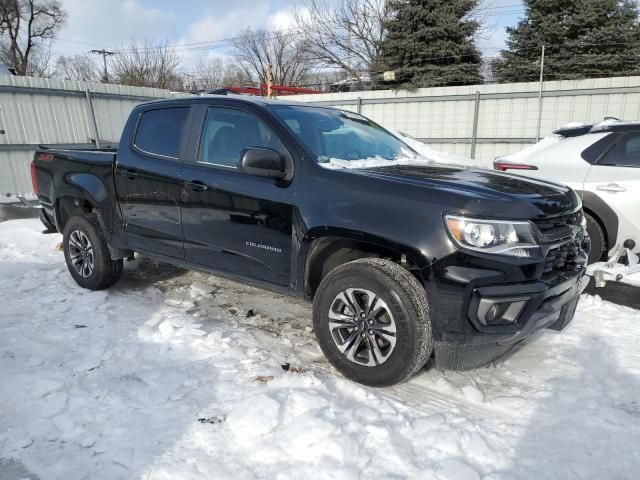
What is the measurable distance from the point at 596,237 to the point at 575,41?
17561 millimetres

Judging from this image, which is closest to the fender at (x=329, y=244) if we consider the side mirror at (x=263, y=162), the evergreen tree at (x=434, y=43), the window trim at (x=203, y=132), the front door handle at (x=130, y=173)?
the side mirror at (x=263, y=162)

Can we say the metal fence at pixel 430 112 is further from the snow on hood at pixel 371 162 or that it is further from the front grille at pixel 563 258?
the front grille at pixel 563 258

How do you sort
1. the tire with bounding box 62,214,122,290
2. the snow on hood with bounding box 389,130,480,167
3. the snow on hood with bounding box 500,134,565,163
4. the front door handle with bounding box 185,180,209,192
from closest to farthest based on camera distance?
1. the front door handle with bounding box 185,180,209,192
2. the snow on hood with bounding box 389,130,480,167
3. the tire with bounding box 62,214,122,290
4. the snow on hood with bounding box 500,134,565,163

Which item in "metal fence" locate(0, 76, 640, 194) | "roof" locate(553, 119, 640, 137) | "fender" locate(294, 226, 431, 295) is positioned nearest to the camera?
"fender" locate(294, 226, 431, 295)

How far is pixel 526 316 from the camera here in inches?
104

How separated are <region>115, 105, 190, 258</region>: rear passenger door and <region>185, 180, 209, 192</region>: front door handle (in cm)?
13

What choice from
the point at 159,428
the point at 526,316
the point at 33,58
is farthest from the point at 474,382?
the point at 33,58

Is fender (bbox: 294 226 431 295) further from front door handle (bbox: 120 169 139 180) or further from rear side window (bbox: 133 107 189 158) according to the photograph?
front door handle (bbox: 120 169 139 180)

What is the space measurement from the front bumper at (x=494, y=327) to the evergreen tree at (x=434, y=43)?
1798 centimetres

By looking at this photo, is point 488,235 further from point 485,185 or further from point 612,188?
point 612,188

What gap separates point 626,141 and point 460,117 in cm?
845

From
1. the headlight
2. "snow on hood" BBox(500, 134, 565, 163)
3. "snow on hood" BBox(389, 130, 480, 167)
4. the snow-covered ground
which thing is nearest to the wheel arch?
the headlight

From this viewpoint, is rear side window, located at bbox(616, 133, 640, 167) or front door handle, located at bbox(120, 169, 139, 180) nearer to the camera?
front door handle, located at bbox(120, 169, 139, 180)

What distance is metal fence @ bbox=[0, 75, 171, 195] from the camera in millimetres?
10828
